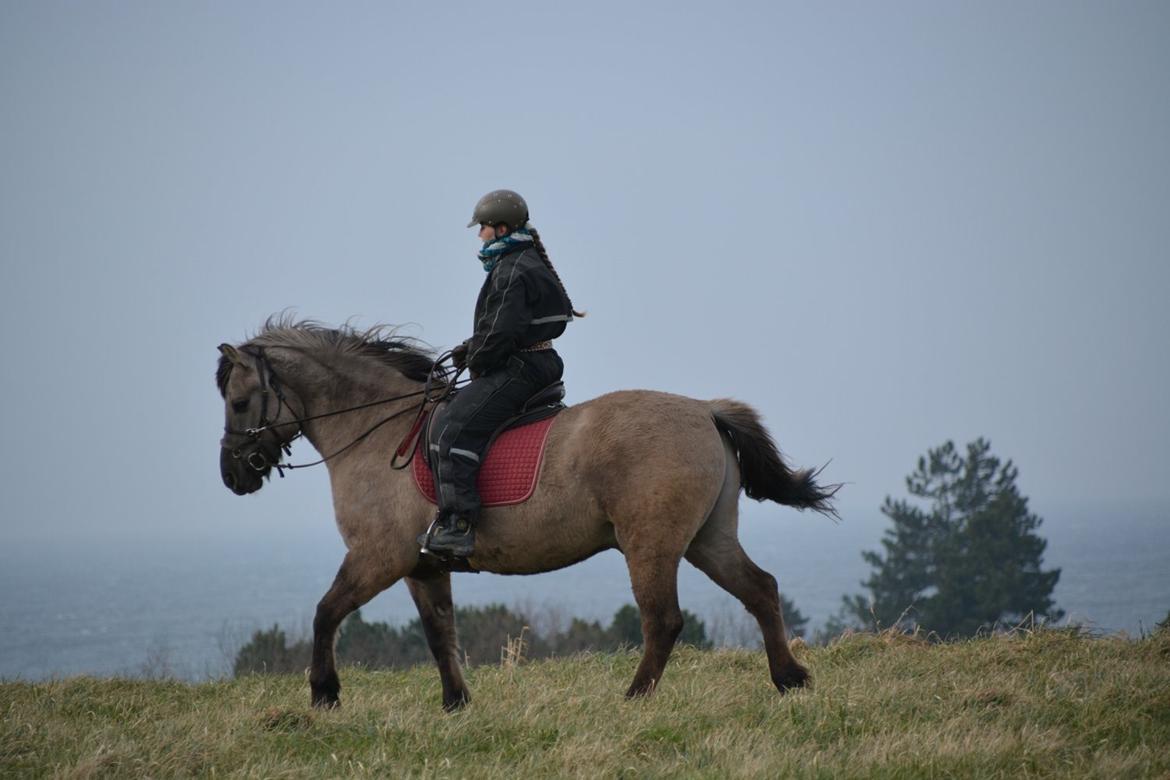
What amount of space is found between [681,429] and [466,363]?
62.6 inches

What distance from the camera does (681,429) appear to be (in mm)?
7996

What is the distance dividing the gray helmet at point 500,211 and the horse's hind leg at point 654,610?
253 cm

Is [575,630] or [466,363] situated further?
[575,630]

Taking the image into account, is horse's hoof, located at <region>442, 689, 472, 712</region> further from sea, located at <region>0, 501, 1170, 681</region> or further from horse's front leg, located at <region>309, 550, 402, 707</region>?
sea, located at <region>0, 501, 1170, 681</region>

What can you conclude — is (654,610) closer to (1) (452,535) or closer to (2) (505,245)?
(1) (452,535)

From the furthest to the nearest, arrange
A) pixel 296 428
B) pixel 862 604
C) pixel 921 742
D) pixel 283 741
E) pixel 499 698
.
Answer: pixel 862 604, pixel 296 428, pixel 499 698, pixel 283 741, pixel 921 742

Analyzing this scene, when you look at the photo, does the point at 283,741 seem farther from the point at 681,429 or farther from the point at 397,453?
the point at 681,429

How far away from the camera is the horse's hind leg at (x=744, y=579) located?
26.6 feet

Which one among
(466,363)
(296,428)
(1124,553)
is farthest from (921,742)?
(1124,553)

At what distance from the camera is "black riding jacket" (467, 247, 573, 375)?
8172 mm

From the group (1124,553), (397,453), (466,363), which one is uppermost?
(466,363)

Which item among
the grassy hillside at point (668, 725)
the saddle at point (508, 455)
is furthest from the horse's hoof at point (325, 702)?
A: the saddle at point (508, 455)

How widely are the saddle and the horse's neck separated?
0.61 meters

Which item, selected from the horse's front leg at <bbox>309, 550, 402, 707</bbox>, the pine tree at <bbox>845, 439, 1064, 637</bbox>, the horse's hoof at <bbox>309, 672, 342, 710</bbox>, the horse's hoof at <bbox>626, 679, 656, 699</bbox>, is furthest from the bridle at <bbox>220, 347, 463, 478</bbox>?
the pine tree at <bbox>845, 439, 1064, 637</bbox>
